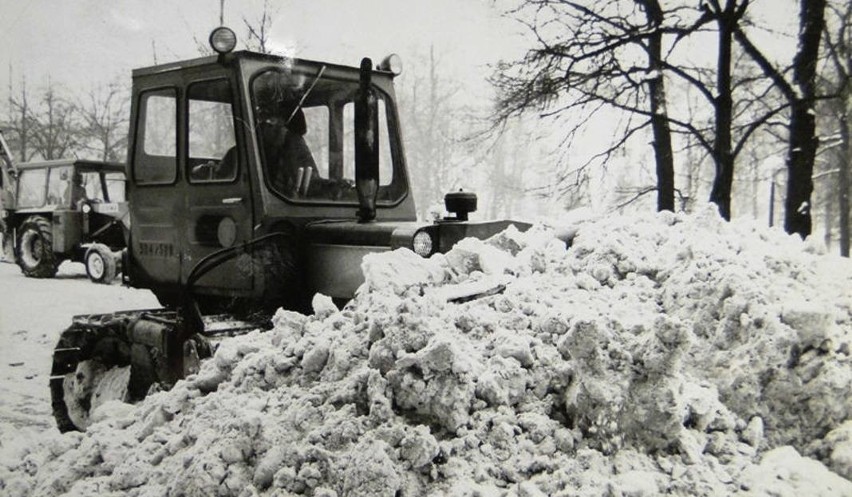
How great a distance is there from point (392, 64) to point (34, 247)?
2.39 metres

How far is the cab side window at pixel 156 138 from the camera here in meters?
3.99

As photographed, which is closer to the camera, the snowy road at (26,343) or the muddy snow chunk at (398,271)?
the muddy snow chunk at (398,271)

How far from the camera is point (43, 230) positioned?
402 cm

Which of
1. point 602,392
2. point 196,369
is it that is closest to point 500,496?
point 602,392

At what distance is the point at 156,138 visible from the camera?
4137 mm

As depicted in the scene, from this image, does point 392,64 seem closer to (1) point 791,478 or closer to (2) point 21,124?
(2) point 21,124

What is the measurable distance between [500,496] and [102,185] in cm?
818

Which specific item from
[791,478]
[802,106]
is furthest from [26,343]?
[802,106]

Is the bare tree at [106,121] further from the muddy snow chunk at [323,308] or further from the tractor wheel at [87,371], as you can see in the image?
the muddy snow chunk at [323,308]

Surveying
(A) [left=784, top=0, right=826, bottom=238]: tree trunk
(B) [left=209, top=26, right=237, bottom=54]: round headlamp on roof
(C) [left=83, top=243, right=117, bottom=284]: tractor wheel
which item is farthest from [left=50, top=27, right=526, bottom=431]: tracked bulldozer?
(A) [left=784, top=0, right=826, bottom=238]: tree trunk

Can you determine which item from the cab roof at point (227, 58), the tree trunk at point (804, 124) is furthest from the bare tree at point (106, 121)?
the tree trunk at point (804, 124)

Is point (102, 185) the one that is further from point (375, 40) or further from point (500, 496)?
point (500, 496)

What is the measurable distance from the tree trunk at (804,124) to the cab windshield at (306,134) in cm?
711

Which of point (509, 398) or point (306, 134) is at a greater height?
point (306, 134)
